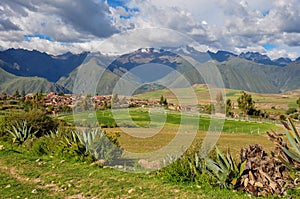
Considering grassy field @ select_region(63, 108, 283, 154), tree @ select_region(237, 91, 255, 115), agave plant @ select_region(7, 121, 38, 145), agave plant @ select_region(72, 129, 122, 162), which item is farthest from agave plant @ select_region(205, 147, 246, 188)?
tree @ select_region(237, 91, 255, 115)

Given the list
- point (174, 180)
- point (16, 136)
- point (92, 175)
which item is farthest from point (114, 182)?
point (16, 136)

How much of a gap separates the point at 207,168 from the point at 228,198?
164 cm

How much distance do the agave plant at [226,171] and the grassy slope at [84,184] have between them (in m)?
0.29

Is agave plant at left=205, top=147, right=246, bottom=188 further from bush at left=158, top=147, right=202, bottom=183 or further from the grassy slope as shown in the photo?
bush at left=158, top=147, right=202, bottom=183

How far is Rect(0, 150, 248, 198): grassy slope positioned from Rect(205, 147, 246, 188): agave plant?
29cm

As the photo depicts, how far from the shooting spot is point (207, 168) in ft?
27.8

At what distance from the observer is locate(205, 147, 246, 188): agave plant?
7.60m

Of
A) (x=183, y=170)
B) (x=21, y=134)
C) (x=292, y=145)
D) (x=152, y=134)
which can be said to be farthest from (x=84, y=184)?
(x=152, y=134)

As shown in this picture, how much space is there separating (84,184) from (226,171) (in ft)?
12.6

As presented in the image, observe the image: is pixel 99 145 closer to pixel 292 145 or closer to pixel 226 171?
pixel 226 171

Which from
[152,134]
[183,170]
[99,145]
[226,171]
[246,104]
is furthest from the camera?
[246,104]

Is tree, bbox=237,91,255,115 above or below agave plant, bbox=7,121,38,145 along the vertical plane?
above

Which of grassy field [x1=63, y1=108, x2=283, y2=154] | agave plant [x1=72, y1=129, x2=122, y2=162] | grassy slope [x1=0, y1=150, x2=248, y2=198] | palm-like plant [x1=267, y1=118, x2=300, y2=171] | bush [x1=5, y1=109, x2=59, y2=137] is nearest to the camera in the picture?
palm-like plant [x1=267, y1=118, x2=300, y2=171]

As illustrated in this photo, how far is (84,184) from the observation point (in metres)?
8.39
